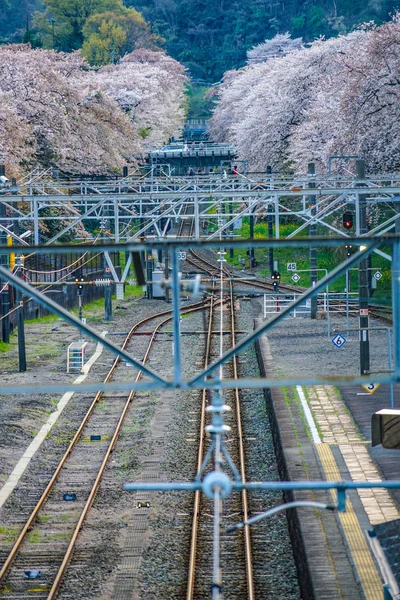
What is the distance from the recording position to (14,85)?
37.2 metres

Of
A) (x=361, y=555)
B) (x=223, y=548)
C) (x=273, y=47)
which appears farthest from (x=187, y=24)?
(x=361, y=555)

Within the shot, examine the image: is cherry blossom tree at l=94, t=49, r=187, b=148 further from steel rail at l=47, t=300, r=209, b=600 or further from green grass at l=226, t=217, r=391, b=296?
steel rail at l=47, t=300, r=209, b=600

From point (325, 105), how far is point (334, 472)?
28.0m

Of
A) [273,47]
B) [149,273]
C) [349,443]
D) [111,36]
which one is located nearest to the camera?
[349,443]

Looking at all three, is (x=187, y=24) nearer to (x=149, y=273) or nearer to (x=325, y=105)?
(x=325, y=105)

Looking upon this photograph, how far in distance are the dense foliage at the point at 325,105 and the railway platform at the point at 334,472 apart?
11431 mm

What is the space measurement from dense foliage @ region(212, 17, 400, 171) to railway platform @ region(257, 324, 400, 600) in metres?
11.4

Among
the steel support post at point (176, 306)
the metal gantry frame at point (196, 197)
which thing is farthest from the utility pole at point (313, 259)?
the steel support post at point (176, 306)

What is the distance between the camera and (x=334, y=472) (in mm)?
12594

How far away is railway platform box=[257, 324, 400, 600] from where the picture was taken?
9102mm

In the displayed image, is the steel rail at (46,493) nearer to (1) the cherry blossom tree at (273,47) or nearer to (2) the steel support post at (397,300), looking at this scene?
(2) the steel support post at (397,300)

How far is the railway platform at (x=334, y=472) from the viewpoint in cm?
910

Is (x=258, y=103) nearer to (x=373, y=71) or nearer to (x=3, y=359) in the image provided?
(x=373, y=71)

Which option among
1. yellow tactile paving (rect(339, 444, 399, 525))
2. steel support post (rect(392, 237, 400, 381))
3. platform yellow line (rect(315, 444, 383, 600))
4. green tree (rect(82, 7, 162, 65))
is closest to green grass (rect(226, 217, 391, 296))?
yellow tactile paving (rect(339, 444, 399, 525))
